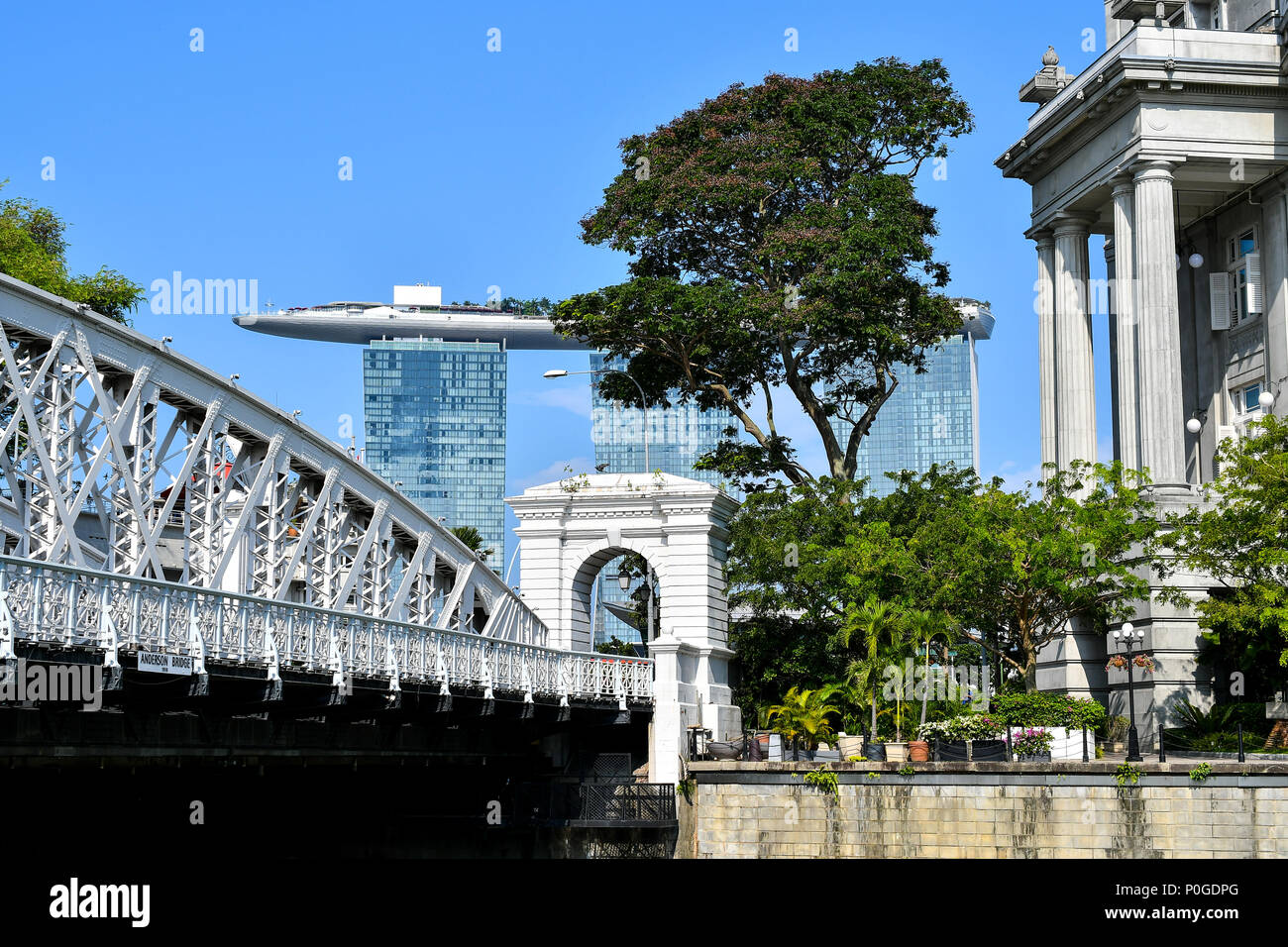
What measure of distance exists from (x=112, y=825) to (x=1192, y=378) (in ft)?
123

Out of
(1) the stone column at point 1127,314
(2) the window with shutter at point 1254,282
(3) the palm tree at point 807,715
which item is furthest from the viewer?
(2) the window with shutter at point 1254,282

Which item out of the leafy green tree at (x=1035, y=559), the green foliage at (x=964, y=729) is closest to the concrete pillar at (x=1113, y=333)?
the leafy green tree at (x=1035, y=559)

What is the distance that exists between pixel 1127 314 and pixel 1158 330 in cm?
170

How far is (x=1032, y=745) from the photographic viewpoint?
3803 centimetres

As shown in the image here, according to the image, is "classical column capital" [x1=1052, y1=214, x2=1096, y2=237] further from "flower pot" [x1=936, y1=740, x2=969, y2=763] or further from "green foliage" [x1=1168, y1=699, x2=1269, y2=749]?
"flower pot" [x1=936, y1=740, x2=969, y2=763]

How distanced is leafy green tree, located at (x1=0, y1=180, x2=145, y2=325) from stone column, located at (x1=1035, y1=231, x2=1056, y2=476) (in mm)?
30076

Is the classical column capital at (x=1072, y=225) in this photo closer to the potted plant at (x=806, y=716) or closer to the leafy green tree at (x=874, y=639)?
the leafy green tree at (x=874, y=639)

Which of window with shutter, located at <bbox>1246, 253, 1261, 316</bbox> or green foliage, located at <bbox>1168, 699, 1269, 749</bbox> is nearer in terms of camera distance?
green foliage, located at <bbox>1168, 699, 1269, 749</bbox>

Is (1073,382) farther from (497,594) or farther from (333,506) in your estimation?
(333,506)

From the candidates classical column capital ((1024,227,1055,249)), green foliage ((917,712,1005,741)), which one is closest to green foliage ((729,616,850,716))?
green foliage ((917,712,1005,741))

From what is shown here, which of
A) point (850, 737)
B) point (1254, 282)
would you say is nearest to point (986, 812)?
point (850, 737)

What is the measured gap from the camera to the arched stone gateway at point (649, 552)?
4691 cm

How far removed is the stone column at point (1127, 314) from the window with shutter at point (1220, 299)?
3.92m

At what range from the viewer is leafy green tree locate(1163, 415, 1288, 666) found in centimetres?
3984
